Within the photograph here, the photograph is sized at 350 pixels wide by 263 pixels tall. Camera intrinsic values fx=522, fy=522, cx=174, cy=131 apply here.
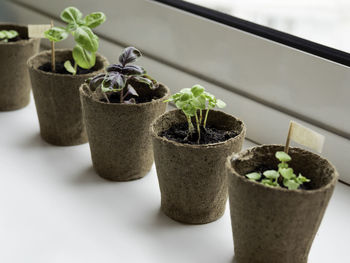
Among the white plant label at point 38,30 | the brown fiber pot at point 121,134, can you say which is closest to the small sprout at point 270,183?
the brown fiber pot at point 121,134

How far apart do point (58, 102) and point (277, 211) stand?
2.47 ft

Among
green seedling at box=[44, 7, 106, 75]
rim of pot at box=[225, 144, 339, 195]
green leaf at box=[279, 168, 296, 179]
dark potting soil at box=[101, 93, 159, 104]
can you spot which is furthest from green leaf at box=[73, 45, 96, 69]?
green leaf at box=[279, 168, 296, 179]

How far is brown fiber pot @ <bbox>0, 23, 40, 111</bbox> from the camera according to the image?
1.59 metres

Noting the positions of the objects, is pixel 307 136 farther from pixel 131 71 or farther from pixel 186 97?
pixel 131 71

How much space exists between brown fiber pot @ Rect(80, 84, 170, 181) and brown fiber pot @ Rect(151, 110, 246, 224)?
0.26 ft

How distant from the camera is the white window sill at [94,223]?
1073 millimetres

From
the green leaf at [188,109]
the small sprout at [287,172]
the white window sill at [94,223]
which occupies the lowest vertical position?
the white window sill at [94,223]

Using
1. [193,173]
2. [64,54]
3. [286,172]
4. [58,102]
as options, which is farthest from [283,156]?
[64,54]

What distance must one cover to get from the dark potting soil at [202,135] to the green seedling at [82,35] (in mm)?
293

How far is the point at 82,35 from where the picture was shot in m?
1.26

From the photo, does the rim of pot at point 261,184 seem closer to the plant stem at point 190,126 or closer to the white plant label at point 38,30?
the plant stem at point 190,126

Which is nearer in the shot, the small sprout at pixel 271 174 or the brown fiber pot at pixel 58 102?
the small sprout at pixel 271 174

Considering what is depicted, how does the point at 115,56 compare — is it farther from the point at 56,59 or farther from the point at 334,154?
the point at 334,154

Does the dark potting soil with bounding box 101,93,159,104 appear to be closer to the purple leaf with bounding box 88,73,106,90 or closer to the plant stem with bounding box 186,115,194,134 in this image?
the purple leaf with bounding box 88,73,106,90
